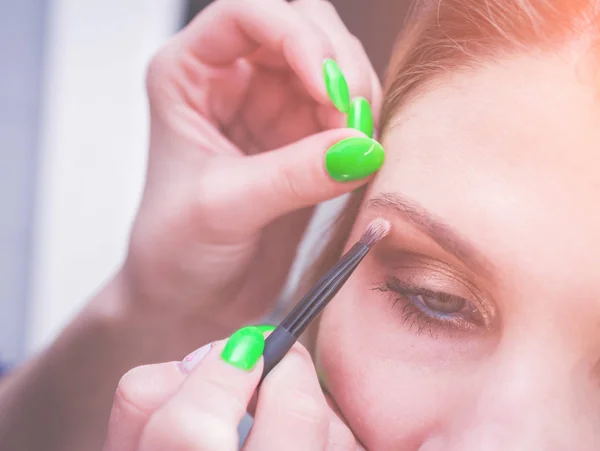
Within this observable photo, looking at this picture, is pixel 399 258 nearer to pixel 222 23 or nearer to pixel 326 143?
pixel 326 143

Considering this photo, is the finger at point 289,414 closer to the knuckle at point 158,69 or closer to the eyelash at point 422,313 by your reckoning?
the eyelash at point 422,313

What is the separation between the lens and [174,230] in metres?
0.65

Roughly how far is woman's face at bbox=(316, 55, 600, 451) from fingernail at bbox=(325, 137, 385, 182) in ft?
0.04

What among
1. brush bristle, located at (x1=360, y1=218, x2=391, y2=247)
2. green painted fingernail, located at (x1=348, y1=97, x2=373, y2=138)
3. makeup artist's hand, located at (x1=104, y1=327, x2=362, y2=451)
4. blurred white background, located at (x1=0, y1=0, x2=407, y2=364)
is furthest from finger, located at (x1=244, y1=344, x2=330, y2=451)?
blurred white background, located at (x1=0, y1=0, x2=407, y2=364)

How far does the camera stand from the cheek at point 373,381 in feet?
1.53

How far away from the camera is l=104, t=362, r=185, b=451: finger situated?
410 millimetres

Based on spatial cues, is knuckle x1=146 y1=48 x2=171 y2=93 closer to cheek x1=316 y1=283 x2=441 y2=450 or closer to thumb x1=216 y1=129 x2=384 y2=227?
thumb x1=216 y1=129 x2=384 y2=227

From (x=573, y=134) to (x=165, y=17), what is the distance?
33.7 inches

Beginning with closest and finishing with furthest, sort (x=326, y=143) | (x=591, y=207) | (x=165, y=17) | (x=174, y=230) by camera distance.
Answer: (x=591, y=207), (x=326, y=143), (x=174, y=230), (x=165, y=17)

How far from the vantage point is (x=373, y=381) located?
0.49 meters

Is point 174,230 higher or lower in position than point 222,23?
lower

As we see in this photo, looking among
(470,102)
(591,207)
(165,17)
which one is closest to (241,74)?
(470,102)

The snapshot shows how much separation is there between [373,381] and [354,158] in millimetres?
175

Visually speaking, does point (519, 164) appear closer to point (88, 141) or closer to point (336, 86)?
point (336, 86)
